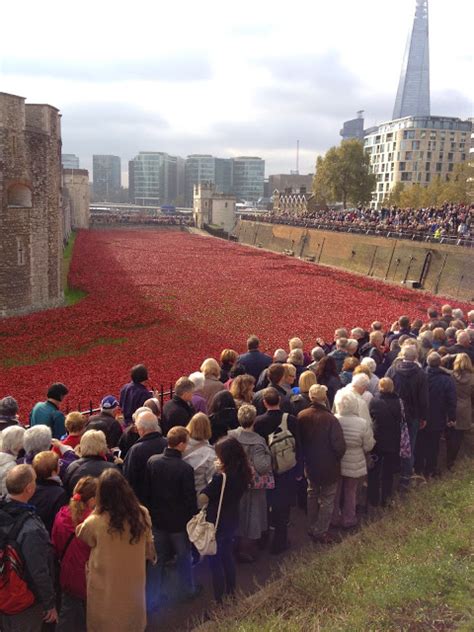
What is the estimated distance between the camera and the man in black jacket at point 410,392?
7.88 metres

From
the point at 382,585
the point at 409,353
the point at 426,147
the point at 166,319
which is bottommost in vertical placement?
the point at 166,319

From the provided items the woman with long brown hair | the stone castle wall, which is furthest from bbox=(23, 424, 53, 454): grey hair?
the stone castle wall

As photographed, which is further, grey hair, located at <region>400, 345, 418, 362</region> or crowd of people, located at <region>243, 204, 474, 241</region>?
crowd of people, located at <region>243, 204, 474, 241</region>

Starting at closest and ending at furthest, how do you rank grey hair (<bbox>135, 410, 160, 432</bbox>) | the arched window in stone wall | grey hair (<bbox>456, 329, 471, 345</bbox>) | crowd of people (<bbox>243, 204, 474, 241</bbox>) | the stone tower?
grey hair (<bbox>135, 410, 160, 432</bbox>) < grey hair (<bbox>456, 329, 471, 345</bbox>) < the stone tower < the arched window in stone wall < crowd of people (<bbox>243, 204, 474, 241</bbox>)

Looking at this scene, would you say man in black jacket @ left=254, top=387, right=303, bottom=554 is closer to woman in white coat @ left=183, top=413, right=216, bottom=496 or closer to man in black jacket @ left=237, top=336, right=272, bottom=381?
woman in white coat @ left=183, top=413, right=216, bottom=496

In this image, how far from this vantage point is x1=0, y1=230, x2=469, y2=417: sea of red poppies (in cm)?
1404

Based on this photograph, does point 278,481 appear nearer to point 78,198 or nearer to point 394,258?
point 394,258

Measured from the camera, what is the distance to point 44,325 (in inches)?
730

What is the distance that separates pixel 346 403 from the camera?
22.0 feet

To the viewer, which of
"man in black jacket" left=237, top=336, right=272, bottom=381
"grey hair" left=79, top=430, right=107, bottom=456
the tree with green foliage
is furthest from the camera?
the tree with green foliage

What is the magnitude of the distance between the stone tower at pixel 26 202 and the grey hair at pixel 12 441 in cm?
1643

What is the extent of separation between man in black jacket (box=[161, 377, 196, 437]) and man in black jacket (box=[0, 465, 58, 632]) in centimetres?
236

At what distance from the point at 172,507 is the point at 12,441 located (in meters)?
1.73

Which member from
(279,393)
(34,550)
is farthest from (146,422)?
(279,393)
